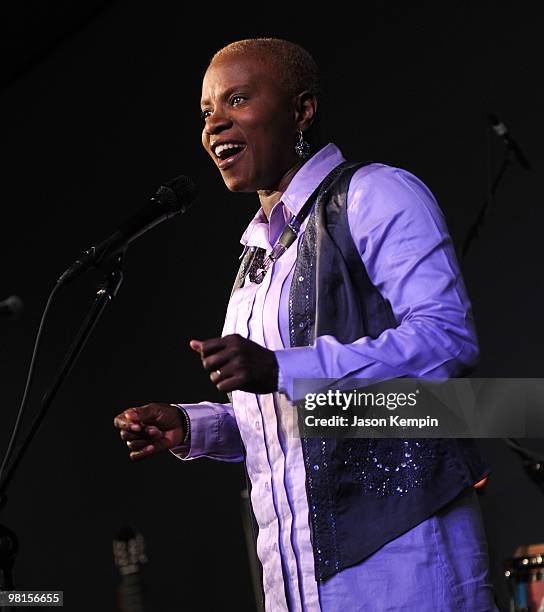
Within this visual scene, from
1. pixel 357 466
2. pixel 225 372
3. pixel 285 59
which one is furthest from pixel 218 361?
pixel 285 59

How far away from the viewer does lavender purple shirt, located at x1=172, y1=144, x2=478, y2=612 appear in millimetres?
1369

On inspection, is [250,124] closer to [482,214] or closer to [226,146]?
[226,146]

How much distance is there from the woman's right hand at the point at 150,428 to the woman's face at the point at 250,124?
424 mm

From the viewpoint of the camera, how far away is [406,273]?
4.75 ft

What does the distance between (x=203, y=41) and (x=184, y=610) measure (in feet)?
7.14

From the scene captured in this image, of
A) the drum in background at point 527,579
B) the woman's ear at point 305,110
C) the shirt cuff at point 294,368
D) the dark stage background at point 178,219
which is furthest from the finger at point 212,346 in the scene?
the dark stage background at point 178,219

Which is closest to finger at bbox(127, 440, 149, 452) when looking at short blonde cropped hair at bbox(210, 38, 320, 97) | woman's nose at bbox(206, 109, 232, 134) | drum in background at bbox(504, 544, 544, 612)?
woman's nose at bbox(206, 109, 232, 134)

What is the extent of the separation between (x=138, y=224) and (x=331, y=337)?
0.56 m

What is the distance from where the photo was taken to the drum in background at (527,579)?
102 inches

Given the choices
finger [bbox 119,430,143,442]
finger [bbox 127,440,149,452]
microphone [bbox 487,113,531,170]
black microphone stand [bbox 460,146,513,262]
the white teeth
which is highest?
microphone [bbox 487,113,531,170]

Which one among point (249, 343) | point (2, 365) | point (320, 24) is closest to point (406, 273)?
point (249, 343)

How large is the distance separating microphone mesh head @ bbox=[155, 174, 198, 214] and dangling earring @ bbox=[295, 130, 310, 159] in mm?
219

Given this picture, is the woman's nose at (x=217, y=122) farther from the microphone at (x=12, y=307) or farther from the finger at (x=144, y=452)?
the finger at (x=144, y=452)

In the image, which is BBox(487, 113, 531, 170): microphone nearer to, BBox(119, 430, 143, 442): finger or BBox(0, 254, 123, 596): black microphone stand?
BBox(0, 254, 123, 596): black microphone stand
